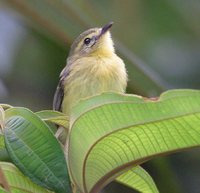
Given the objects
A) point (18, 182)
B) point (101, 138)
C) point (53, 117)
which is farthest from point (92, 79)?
point (101, 138)

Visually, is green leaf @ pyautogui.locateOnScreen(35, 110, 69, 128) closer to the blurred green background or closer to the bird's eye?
the blurred green background

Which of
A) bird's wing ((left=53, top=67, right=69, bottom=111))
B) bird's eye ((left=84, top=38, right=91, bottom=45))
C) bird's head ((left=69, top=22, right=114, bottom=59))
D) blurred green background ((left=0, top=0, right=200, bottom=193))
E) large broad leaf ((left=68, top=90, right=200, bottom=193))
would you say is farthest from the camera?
bird's eye ((left=84, top=38, right=91, bottom=45))

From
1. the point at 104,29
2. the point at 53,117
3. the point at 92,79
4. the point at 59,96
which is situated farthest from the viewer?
the point at 104,29

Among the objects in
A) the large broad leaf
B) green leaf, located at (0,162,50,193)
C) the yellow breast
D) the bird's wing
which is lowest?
the bird's wing

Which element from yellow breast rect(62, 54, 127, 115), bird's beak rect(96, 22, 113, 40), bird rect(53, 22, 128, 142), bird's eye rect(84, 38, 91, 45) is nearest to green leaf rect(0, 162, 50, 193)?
bird rect(53, 22, 128, 142)

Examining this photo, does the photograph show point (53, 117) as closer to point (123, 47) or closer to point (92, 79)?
point (92, 79)

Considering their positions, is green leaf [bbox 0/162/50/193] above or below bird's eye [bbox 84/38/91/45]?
above

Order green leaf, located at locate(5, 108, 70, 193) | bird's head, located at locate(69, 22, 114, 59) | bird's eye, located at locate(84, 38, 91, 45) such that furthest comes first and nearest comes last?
bird's eye, located at locate(84, 38, 91, 45) < bird's head, located at locate(69, 22, 114, 59) < green leaf, located at locate(5, 108, 70, 193)
